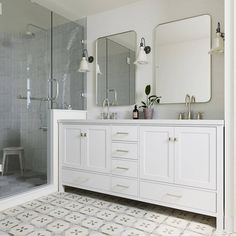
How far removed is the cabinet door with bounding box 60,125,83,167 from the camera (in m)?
2.62

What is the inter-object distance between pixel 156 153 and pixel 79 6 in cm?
218

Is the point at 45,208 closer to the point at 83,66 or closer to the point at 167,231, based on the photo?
the point at 167,231

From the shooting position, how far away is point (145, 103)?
9.02ft

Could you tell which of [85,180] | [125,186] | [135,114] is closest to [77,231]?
[125,186]

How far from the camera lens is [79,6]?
303 cm

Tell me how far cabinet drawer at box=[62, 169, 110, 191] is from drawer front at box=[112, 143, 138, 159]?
28cm

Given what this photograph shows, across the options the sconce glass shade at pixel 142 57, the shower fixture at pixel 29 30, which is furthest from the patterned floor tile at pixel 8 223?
the shower fixture at pixel 29 30

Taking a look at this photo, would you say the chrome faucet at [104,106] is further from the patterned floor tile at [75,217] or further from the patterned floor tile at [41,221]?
the patterned floor tile at [41,221]

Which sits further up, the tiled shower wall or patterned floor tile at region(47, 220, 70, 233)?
the tiled shower wall

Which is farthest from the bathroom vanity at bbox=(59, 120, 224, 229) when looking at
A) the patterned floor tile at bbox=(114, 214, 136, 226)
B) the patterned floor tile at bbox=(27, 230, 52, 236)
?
the patterned floor tile at bbox=(27, 230, 52, 236)

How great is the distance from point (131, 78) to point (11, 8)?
166 centimetres

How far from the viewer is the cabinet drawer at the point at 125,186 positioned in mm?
2221

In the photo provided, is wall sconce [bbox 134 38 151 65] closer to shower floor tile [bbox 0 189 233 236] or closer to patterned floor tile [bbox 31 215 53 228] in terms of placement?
shower floor tile [bbox 0 189 233 236]
